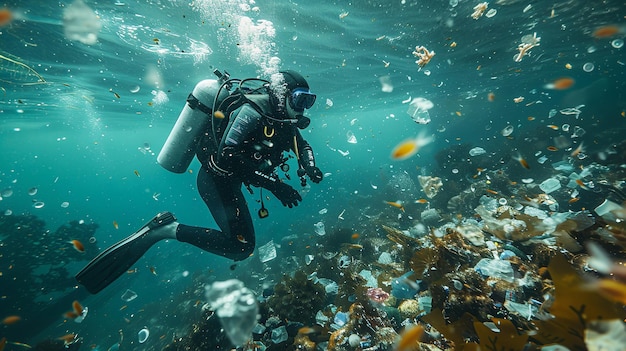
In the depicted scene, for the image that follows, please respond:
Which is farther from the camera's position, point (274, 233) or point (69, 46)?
point (274, 233)

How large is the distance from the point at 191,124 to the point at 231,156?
6.82 feet

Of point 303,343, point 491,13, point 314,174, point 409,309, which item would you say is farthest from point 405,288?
point 491,13

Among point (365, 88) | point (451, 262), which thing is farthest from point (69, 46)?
point (365, 88)

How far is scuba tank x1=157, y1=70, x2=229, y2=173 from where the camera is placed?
17.3ft

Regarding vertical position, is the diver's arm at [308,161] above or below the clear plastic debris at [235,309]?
above

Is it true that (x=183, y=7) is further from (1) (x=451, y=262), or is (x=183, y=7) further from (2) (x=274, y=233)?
(2) (x=274, y=233)

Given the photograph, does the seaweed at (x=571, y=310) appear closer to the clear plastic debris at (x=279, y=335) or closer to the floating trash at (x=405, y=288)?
the floating trash at (x=405, y=288)

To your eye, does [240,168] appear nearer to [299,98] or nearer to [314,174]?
[314,174]

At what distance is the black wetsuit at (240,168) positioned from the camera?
4000 mm

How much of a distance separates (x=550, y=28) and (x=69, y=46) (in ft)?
87.4

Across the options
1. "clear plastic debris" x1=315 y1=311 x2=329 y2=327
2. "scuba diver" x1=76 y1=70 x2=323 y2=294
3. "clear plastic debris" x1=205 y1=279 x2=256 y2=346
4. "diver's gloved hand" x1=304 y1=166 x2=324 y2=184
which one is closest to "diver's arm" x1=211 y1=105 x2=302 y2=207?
"scuba diver" x1=76 y1=70 x2=323 y2=294

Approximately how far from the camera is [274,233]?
2467 centimetres

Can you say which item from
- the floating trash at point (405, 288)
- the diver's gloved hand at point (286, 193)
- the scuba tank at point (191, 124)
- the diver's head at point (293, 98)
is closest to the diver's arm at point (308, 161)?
the diver's gloved hand at point (286, 193)

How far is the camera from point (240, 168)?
4.29 meters
